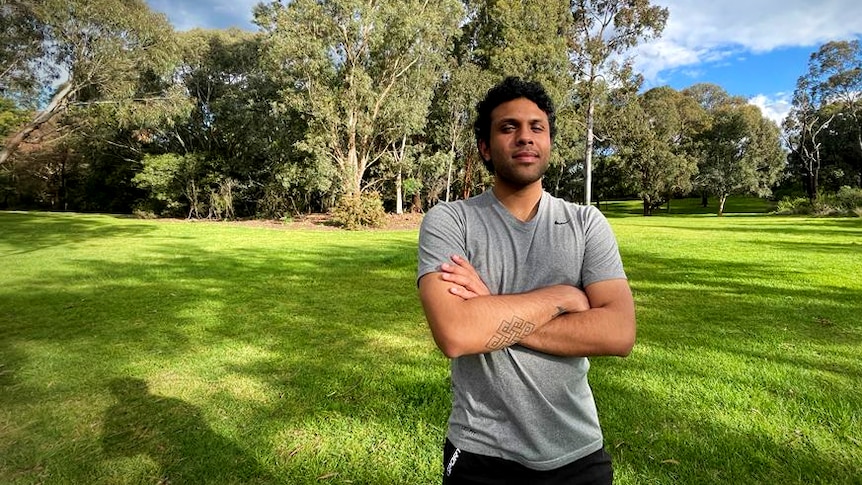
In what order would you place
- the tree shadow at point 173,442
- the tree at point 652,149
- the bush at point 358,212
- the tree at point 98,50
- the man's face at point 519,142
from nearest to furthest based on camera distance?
the man's face at point 519,142 → the tree shadow at point 173,442 → the tree at point 98,50 → the bush at point 358,212 → the tree at point 652,149

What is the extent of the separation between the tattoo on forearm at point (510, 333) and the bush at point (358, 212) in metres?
19.0

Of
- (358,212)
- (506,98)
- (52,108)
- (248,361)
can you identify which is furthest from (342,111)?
(506,98)

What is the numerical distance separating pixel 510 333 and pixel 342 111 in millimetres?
23083

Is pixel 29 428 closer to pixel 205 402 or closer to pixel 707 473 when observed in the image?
pixel 205 402

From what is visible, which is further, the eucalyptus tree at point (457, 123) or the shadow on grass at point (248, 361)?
the eucalyptus tree at point (457, 123)

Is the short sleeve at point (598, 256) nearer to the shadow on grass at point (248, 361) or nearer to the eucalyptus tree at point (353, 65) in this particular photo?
the shadow on grass at point (248, 361)

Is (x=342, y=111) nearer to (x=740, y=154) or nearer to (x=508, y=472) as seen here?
(x=508, y=472)

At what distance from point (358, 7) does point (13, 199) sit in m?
47.2

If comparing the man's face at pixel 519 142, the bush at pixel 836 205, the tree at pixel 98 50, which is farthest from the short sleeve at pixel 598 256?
the bush at pixel 836 205

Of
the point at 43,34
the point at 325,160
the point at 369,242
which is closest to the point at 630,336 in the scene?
the point at 369,242

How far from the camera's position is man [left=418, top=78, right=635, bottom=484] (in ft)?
4.94

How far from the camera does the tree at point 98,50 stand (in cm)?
1427

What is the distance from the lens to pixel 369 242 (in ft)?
48.8

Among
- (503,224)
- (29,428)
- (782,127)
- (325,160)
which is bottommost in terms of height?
(29,428)
